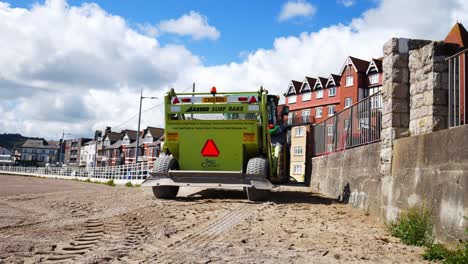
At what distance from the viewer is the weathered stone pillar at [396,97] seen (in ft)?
25.0

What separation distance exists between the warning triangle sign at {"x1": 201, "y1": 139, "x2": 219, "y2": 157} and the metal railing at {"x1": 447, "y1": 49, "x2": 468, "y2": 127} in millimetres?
6378

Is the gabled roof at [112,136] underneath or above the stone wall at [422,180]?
above

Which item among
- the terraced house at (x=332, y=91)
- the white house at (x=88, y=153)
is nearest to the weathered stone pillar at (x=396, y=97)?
the terraced house at (x=332, y=91)

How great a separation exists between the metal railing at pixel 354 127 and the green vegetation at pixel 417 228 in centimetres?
304

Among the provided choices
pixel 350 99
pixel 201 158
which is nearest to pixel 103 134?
pixel 350 99

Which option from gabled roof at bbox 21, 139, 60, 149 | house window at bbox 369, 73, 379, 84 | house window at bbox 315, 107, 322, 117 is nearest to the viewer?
house window at bbox 369, 73, 379, 84

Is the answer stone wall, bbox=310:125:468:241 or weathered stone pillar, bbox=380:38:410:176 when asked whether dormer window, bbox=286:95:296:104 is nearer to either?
stone wall, bbox=310:125:468:241

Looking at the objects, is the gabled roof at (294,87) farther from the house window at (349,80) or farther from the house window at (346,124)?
the house window at (346,124)

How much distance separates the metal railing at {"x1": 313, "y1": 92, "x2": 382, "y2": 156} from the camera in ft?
31.1

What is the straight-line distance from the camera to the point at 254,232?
21.9 feet

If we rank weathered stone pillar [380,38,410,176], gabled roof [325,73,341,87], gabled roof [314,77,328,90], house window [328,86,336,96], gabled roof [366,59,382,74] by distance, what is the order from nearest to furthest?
weathered stone pillar [380,38,410,176] → gabled roof [366,59,382,74] → gabled roof [325,73,341,87] → house window [328,86,336,96] → gabled roof [314,77,328,90]

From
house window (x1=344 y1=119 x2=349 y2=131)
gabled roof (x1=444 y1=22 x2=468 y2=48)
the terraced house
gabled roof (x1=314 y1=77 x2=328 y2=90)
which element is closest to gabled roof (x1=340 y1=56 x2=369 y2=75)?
the terraced house

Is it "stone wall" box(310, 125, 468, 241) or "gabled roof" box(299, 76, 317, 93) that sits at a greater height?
"gabled roof" box(299, 76, 317, 93)

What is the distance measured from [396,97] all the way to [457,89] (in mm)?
1293
